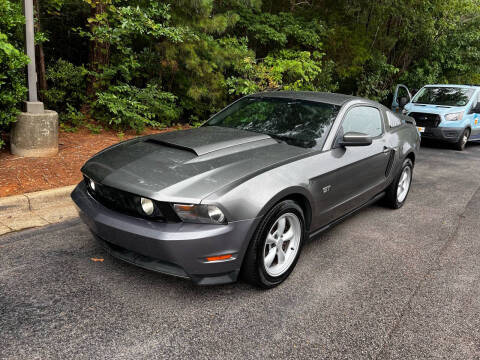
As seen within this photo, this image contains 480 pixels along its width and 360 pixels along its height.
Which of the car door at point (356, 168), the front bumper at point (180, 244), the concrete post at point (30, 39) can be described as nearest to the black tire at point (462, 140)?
the car door at point (356, 168)

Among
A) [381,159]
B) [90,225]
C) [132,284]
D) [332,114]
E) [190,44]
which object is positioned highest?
[190,44]

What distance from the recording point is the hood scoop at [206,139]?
351cm

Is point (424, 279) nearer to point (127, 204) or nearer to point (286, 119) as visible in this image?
point (286, 119)

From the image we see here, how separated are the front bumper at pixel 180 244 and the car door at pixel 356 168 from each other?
1.08 m

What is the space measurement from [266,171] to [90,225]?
1.42m

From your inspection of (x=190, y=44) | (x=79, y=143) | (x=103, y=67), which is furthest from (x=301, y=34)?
(x=79, y=143)

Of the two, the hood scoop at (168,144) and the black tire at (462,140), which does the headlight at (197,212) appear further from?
the black tire at (462,140)

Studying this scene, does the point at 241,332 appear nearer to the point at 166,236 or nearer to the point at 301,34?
the point at 166,236

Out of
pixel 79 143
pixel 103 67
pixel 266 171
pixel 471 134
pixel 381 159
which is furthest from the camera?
pixel 471 134

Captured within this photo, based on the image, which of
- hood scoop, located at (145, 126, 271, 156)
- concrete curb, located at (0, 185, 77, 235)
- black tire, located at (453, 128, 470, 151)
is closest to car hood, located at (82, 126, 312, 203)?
hood scoop, located at (145, 126, 271, 156)

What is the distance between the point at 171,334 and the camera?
263cm

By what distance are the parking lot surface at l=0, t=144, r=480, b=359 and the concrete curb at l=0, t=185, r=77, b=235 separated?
7.6 inches

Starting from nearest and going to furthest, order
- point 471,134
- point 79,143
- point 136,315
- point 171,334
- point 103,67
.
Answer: point 171,334 < point 136,315 < point 79,143 < point 103,67 < point 471,134

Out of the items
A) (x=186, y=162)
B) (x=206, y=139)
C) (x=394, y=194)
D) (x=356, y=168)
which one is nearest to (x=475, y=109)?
(x=394, y=194)
